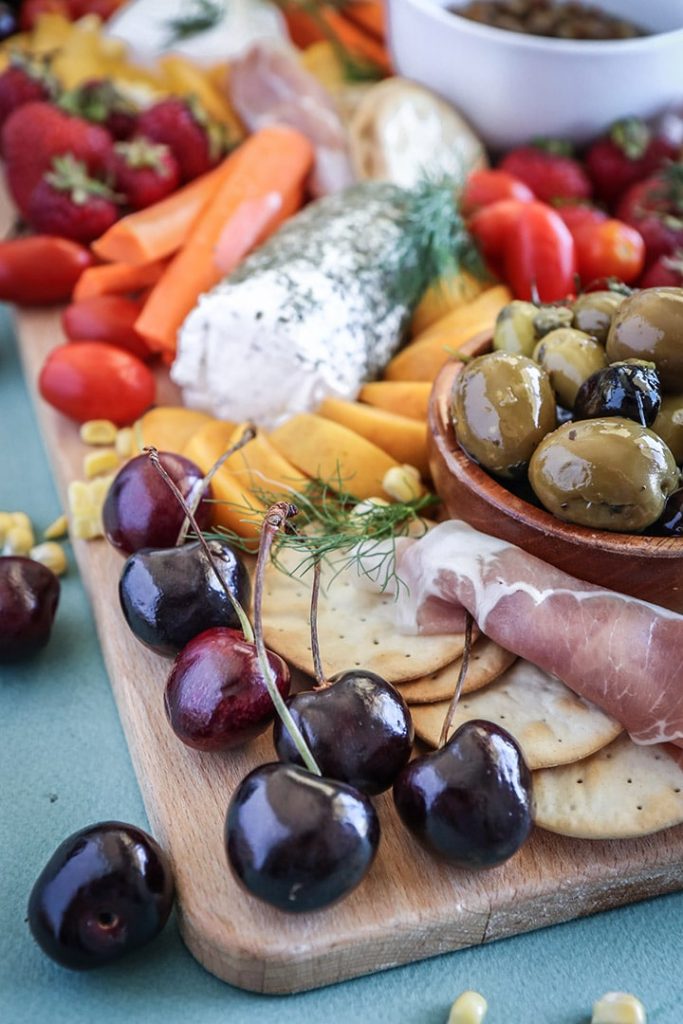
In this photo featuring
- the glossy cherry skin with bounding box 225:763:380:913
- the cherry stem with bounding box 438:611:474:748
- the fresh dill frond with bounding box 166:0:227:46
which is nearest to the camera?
the glossy cherry skin with bounding box 225:763:380:913

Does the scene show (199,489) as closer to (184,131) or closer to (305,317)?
(305,317)

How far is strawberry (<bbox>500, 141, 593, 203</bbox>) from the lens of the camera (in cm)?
225

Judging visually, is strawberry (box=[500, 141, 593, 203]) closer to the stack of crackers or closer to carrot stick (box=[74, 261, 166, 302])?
carrot stick (box=[74, 261, 166, 302])

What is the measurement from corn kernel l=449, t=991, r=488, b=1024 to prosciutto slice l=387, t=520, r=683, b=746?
0.36 meters

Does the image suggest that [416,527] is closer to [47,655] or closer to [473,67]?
[47,655]

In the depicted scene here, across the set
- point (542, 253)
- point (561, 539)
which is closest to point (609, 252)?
point (542, 253)

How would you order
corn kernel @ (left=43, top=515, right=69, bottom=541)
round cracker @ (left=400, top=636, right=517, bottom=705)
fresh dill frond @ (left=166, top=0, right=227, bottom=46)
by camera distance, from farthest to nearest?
fresh dill frond @ (left=166, top=0, right=227, bottom=46)
corn kernel @ (left=43, top=515, right=69, bottom=541)
round cracker @ (left=400, top=636, right=517, bottom=705)

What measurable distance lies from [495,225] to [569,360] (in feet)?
2.43

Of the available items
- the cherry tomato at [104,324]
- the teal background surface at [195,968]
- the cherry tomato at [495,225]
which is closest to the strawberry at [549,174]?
the cherry tomato at [495,225]

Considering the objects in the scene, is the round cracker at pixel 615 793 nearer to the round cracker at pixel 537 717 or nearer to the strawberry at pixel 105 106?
the round cracker at pixel 537 717

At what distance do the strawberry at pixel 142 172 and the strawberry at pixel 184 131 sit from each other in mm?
40

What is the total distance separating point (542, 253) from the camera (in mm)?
1996

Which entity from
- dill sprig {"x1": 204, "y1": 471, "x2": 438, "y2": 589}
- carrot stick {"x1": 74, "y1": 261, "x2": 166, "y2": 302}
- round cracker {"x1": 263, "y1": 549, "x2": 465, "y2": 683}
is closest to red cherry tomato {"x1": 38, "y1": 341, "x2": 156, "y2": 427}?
carrot stick {"x1": 74, "y1": 261, "x2": 166, "y2": 302}

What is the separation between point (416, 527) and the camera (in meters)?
1.54
